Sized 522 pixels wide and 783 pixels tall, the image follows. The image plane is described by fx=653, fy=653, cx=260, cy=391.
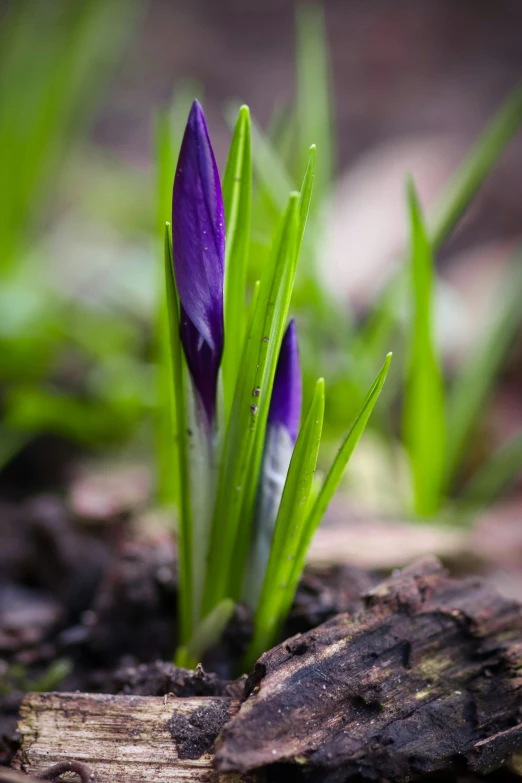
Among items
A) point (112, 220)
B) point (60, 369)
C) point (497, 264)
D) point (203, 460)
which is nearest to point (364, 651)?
point (203, 460)

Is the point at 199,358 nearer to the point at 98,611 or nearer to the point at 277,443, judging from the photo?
the point at 277,443

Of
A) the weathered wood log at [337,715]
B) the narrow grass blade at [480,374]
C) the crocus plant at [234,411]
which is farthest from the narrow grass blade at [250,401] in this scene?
the narrow grass blade at [480,374]

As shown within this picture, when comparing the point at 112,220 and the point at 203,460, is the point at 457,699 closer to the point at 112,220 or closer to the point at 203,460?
the point at 203,460

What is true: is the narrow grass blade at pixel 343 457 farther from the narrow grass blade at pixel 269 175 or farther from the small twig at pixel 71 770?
the narrow grass blade at pixel 269 175

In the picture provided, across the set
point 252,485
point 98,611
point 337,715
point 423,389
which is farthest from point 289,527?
point 423,389

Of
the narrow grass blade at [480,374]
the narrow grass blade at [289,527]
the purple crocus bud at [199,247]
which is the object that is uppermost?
the narrow grass blade at [480,374]

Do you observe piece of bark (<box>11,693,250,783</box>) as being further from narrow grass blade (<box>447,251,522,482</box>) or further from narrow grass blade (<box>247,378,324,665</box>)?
narrow grass blade (<box>447,251,522,482</box>)
